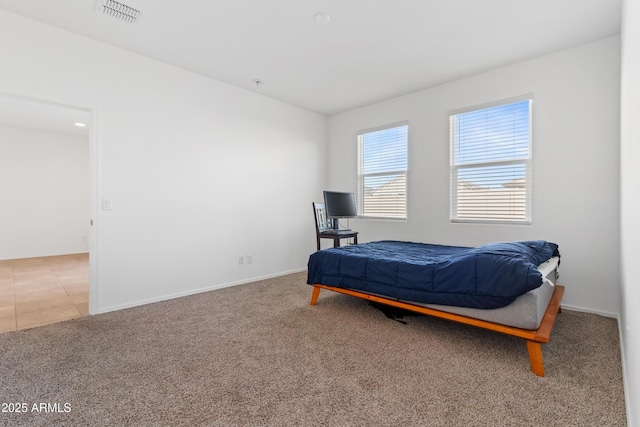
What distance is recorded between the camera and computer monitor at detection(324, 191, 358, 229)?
422 cm

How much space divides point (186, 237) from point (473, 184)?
3456mm

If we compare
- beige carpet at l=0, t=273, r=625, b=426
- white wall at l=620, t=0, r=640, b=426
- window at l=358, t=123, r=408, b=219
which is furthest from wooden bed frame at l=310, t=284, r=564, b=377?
window at l=358, t=123, r=408, b=219

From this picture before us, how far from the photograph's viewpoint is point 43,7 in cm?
249

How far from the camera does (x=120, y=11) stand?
253cm

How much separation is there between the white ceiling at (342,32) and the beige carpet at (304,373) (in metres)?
2.57

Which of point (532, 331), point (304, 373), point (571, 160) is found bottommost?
point (304, 373)

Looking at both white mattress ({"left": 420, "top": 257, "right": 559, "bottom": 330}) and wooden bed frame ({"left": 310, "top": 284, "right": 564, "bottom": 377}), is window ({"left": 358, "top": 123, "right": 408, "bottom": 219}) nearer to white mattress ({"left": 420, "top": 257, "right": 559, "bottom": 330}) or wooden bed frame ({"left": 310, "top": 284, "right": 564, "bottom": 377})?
wooden bed frame ({"left": 310, "top": 284, "right": 564, "bottom": 377})

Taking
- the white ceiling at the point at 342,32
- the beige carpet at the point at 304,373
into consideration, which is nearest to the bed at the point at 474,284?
the beige carpet at the point at 304,373

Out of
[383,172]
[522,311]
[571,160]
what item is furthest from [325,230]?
[571,160]

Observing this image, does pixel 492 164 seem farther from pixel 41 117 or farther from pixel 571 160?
pixel 41 117

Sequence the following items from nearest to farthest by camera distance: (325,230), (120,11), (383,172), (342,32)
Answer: (120,11) < (342,32) < (325,230) < (383,172)

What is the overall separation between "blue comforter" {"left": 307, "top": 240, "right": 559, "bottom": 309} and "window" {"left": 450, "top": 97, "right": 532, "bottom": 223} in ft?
2.40

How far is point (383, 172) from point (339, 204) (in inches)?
34.3

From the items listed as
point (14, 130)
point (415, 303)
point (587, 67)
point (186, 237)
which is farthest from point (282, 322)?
point (14, 130)
